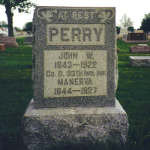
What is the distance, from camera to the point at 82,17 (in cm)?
277

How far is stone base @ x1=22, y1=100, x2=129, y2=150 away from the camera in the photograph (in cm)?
267

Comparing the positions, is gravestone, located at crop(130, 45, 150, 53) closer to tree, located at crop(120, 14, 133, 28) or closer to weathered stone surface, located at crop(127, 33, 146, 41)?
weathered stone surface, located at crop(127, 33, 146, 41)

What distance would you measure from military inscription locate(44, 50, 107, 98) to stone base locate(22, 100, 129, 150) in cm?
28

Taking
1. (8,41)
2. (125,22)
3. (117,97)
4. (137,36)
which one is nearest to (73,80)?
(117,97)

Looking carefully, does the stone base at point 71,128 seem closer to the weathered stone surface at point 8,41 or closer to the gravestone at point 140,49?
the gravestone at point 140,49

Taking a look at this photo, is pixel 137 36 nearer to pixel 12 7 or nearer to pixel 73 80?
pixel 12 7

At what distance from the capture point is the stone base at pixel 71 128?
2.67 metres

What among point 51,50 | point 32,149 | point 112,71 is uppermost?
point 51,50

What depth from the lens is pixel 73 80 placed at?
9.42 ft

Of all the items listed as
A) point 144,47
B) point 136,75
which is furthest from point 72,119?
point 144,47

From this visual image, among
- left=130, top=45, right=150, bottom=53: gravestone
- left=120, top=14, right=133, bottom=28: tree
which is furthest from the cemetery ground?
left=120, top=14, right=133, bottom=28: tree

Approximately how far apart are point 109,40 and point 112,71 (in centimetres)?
38

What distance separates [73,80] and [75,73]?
9 centimetres

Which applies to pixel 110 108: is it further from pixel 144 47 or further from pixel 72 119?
pixel 144 47
